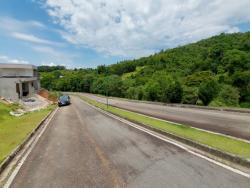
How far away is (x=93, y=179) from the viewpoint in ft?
19.7

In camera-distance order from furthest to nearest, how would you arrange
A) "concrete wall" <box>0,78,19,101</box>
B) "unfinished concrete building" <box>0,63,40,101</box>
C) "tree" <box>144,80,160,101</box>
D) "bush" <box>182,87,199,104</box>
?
1. "tree" <box>144,80,160,101</box>
2. "unfinished concrete building" <box>0,63,40,101</box>
3. "concrete wall" <box>0,78,19,101</box>
4. "bush" <box>182,87,199,104</box>

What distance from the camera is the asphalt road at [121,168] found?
5.61 meters

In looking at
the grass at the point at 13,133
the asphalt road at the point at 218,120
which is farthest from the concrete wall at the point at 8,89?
the asphalt road at the point at 218,120

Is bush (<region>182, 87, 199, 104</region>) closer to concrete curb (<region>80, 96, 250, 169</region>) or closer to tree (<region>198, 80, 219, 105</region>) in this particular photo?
tree (<region>198, 80, 219, 105</region>)

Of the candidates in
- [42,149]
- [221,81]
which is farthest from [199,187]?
[221,81]

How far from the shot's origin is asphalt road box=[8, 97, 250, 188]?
221 inches

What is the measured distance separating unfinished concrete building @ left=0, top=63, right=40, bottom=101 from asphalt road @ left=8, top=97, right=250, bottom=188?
127 feet

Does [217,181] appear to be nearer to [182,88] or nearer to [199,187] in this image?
[199,187]

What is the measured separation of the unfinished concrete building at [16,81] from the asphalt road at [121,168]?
127 feet

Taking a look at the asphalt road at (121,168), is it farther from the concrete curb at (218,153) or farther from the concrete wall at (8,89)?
the concrete wall at (8,89)

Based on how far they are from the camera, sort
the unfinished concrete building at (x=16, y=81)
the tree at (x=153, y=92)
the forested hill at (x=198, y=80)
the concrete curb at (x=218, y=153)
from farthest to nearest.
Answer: the tree at (x=153, y=92)
the unfinished concrete building at (x=16, y=81)
the forested hill at (x=198, y=80)
the concrete curb at (x=218, y=153)

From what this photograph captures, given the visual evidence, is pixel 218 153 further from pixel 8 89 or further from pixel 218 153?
pixel 8 89

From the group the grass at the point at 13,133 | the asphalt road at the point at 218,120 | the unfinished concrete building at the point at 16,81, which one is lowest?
the grass at the point at 13,133

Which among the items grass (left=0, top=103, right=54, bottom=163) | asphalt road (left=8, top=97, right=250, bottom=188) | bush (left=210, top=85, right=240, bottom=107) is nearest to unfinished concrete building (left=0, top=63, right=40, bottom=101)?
grass (left=0, top=103, right=54, bottom=163)
